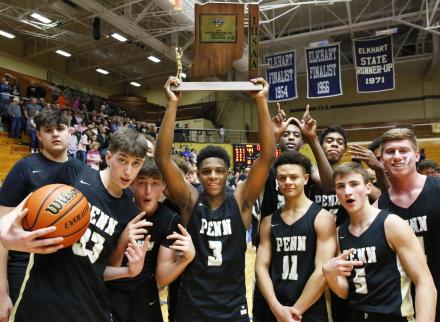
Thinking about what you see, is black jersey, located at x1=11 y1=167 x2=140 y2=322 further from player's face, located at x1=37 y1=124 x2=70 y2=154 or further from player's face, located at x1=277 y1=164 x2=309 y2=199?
player's face, located at x1=277 y1=164 x2=309 y2=199

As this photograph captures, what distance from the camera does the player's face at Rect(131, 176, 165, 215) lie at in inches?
96.7

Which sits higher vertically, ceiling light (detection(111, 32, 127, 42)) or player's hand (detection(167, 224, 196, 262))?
ceiling light (detection(111, 32, 127, 42))

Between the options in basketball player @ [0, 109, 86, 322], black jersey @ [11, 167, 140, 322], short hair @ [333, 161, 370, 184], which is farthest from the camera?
short hair @ [333, 161, 370, 184]

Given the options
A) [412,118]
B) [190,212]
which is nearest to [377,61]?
[412,118]

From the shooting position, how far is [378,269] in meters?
2.16

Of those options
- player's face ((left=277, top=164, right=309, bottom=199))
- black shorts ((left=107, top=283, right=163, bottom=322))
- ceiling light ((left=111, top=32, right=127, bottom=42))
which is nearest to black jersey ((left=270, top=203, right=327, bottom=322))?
player's face ((left=277, top=164, right=309, bottom=199))

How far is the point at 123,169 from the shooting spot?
2.10 meters

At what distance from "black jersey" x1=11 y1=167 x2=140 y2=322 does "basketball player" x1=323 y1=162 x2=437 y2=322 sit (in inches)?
48.8

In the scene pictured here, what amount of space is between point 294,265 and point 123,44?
1775 centimetres

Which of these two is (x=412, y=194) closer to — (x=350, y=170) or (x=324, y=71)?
(x=350, y=170)

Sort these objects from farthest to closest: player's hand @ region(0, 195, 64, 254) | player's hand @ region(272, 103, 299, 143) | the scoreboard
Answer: the scoreboard, player's hand @ region(272, 103, 299, 143), player's hand @ region(0, 195, 64, 254)

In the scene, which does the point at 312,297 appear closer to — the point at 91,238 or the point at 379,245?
the point at 379,245

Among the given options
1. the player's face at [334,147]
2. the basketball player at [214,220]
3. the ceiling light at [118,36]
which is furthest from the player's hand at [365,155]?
the ceiling light at [118,36]

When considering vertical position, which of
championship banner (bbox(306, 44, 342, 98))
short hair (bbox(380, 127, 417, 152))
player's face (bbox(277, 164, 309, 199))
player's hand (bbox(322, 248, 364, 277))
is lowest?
player's hand (bbox(322, 248, 364, 277))
